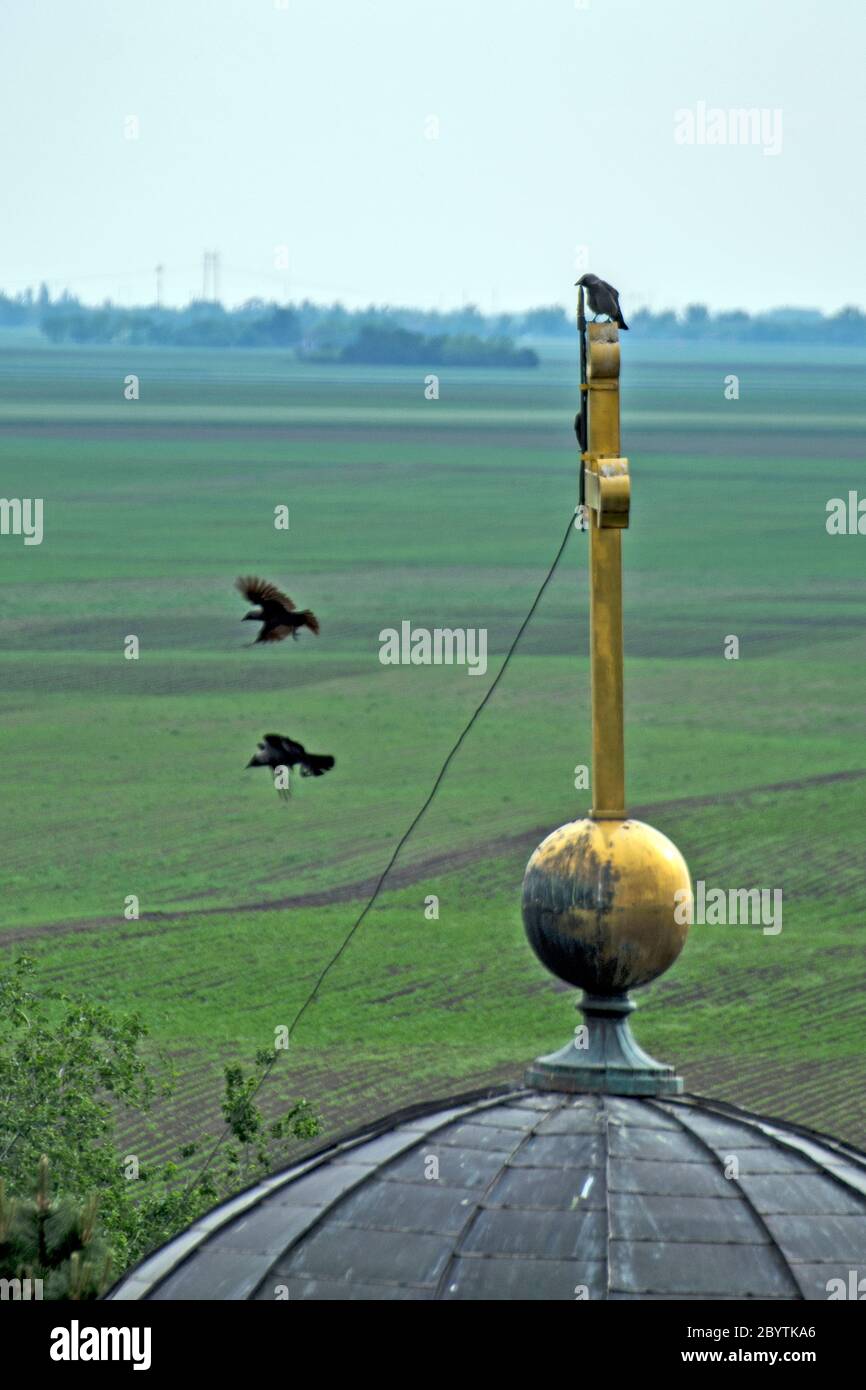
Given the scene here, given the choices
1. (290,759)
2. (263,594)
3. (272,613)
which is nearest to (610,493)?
(263,594)

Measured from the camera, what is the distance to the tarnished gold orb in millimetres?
9352

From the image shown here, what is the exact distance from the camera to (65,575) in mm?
124750

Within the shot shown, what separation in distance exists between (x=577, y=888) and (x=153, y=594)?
111 metres

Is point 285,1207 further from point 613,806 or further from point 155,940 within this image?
point 155,940

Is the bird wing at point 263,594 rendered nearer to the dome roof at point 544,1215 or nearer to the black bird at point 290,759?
the black bird at point 290,759

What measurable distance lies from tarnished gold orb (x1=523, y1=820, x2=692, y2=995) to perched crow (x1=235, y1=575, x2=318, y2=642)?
6.00 meters

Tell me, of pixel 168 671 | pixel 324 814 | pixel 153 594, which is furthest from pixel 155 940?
pixel 153 594

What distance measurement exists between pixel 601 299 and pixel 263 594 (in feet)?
20.2

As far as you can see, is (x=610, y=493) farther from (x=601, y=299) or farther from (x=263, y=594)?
(x=263, y=594)

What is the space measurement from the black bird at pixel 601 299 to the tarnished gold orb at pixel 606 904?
1.53 meters

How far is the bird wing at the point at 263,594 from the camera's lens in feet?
50.8

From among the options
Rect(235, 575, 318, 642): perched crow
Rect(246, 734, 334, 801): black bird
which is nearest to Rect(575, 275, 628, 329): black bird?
Rect(235, 575, 318, 642): perched crow

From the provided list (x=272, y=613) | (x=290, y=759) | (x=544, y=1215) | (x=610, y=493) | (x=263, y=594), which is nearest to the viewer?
(x=544, y=1215)

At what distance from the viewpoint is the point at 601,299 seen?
31.8 feet
